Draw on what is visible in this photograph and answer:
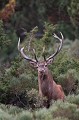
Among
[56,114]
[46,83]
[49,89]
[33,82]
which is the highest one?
[56,114]

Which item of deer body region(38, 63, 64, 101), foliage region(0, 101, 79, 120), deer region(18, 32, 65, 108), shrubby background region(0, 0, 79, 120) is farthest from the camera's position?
deer body region(38, 63, 64, 101)

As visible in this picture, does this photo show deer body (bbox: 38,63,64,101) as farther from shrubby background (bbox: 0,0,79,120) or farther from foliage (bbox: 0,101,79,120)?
foliage (bbox: 0,101,79,120)

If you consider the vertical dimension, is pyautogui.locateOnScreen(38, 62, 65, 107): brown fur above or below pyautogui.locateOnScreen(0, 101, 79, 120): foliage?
below

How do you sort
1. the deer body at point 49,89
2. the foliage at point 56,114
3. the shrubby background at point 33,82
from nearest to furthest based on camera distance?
the foliage at point 56,114, the shrubby background at point 33,82, the deer body at point 49,89

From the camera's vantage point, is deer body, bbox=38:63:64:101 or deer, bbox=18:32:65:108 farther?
deer body, bbox=38:63:64:101

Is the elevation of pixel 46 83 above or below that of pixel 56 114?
below

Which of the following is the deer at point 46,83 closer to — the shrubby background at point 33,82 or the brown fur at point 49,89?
the brown fur at point 49,89

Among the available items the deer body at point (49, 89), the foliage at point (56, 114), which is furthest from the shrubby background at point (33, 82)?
the deer body at point (49, 89)

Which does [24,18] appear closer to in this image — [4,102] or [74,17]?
[74,17]

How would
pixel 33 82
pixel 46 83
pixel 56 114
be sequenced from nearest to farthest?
pixel 56 114, pixel 46 83, pixel 33 82

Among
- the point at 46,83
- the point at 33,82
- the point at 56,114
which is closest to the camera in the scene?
the point at 56,114

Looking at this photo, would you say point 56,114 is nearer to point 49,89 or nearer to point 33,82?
point 49,89

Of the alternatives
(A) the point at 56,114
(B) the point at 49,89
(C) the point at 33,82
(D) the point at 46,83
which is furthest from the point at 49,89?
(A) the point at 56,114

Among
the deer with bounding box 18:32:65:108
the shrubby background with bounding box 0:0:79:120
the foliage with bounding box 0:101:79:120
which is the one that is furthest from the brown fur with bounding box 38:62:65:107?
the foliage with bounding box 0:101:79:120
